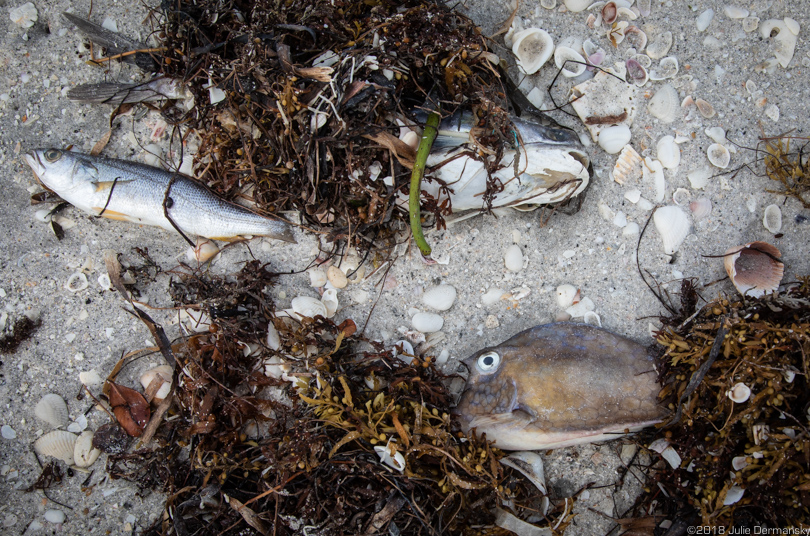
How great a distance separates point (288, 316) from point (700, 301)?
8.26 ft

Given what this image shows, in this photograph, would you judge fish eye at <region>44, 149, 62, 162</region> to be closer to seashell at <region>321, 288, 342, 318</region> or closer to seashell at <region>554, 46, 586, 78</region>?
seashell at <region>321, 288, 342, 318</region>

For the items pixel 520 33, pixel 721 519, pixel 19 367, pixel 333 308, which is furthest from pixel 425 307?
pixel 19 367

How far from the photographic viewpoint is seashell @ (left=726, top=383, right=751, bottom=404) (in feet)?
7.86

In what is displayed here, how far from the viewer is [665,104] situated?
286 cm

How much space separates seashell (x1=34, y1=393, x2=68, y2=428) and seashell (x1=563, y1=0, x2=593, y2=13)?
407 centimetres

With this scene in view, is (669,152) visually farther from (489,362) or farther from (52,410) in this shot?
(52,410)

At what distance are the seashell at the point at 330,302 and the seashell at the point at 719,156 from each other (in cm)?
249

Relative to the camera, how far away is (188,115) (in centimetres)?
287

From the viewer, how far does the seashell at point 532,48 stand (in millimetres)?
2867

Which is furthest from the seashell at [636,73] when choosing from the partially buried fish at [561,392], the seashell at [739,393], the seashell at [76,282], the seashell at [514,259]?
the seashell at [76,282]

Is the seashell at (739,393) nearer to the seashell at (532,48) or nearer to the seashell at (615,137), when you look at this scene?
the seashell at (615,137)

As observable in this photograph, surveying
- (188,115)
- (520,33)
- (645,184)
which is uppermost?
(520,33)

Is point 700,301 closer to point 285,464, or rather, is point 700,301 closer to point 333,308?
point 333,308

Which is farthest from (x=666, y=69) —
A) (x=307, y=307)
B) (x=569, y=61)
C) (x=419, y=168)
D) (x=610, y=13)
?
(x=307, y=307)
